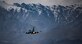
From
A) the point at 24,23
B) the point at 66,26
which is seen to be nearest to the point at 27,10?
the point at 24,23

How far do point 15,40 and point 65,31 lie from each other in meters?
0.88

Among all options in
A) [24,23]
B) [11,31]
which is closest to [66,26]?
[24,23]

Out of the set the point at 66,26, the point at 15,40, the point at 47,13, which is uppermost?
the point at 47,13

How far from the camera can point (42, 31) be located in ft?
11.4

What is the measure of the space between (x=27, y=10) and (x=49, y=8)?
1.27 feet

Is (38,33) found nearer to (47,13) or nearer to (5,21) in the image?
(47,13)

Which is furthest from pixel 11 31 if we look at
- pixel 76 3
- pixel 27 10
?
pixel 76 3

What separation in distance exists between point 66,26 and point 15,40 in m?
0.91

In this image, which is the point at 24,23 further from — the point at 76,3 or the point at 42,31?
the point at 76,3

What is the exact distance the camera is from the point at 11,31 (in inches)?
139

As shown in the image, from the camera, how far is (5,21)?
140 inches

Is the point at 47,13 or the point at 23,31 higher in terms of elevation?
the point at 47,13

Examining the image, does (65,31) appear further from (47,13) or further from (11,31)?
(11,31)

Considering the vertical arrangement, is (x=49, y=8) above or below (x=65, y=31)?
above
